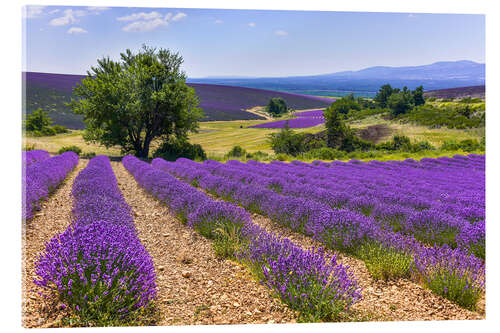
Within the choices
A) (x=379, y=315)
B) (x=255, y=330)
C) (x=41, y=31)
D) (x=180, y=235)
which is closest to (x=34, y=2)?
(x=41, y=31)

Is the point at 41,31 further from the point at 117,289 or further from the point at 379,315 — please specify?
the point at 379,315

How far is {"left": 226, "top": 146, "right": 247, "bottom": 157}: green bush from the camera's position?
18.5 m

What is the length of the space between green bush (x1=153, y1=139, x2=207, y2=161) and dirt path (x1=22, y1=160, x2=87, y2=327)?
10.7 meters

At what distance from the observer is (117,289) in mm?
2256

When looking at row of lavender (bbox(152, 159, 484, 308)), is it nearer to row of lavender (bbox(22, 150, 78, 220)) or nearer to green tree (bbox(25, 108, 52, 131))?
row of lavender (bbox(22, 150, 78, 220))

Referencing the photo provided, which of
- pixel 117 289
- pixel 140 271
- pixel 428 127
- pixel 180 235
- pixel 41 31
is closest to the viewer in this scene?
pixel 117 289

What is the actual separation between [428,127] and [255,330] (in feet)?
75.5

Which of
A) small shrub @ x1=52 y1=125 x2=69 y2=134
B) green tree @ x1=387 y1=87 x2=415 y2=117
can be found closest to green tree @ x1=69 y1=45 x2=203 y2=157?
small shrub @ x1=52 y1=125 x2=69 y2=134

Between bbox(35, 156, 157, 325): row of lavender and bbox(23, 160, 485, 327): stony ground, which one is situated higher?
bbox(35, 156, 157, 325): row of lavender

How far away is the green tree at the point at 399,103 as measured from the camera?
24.1 meters

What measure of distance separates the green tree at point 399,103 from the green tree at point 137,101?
568 inches

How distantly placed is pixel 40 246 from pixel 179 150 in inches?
602

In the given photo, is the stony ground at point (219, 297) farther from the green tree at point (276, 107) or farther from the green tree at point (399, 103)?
the green tree at point (399, 103)

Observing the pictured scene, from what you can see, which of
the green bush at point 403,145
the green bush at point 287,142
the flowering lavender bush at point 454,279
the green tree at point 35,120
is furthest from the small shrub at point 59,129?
the green bush at point 403,145
